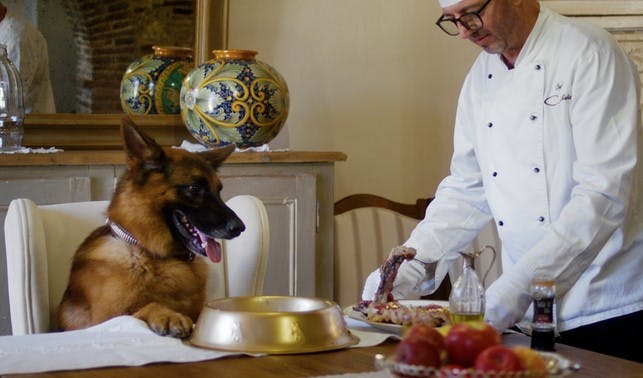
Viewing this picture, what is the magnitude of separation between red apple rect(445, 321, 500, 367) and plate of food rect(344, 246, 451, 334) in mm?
632

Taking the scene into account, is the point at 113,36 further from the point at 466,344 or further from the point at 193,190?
the point at 466,344

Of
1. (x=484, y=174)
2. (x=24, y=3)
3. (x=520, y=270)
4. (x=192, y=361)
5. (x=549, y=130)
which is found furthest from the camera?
(x=24, y=3)

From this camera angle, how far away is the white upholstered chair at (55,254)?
215cm

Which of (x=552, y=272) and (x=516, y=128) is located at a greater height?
(x=516, y=128)

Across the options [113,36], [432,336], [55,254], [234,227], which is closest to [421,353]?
[432,336]

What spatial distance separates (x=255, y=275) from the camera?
240 cm

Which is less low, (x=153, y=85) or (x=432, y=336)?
(x=153, y=85)

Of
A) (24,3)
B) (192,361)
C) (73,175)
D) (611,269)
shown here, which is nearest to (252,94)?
(73,175)

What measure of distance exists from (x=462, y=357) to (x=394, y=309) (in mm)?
767

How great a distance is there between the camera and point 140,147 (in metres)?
2.14

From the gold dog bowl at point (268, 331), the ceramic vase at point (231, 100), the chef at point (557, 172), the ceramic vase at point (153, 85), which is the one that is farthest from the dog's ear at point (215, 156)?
the ceramic vase at point (153, 85)

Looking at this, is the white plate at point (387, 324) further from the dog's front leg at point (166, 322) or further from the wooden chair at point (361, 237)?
the wooden chair at point (361, 237)

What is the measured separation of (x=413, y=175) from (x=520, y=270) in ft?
6.68

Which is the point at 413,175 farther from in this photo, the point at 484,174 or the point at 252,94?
the point at 484,174
